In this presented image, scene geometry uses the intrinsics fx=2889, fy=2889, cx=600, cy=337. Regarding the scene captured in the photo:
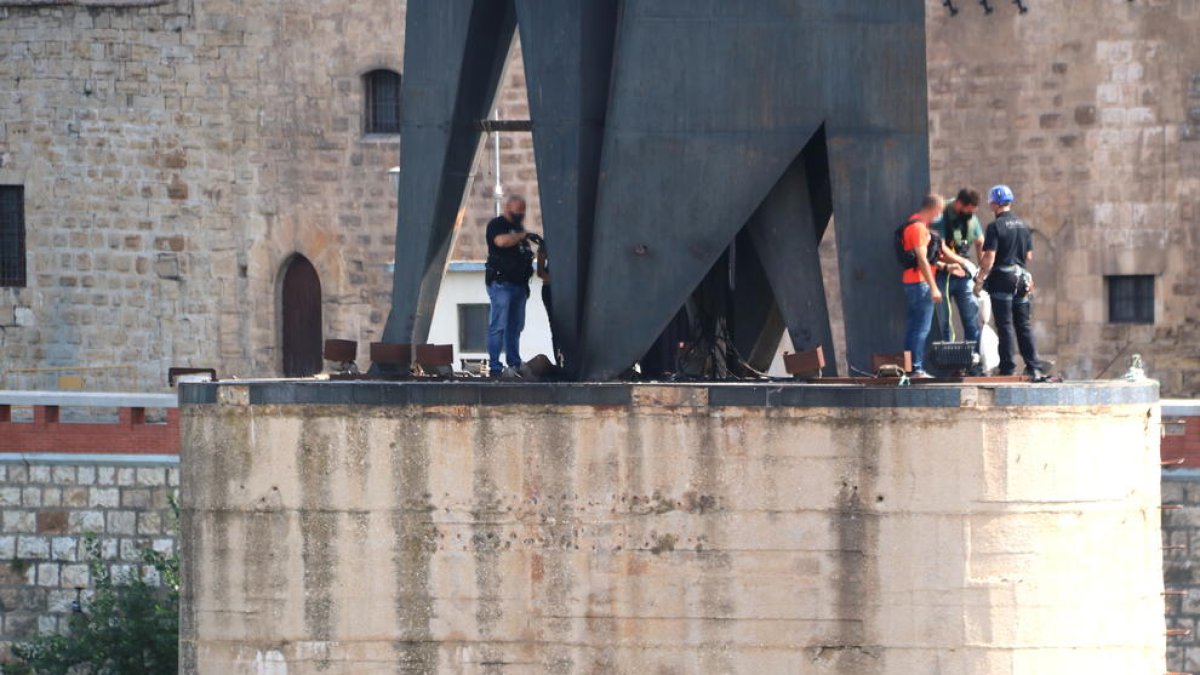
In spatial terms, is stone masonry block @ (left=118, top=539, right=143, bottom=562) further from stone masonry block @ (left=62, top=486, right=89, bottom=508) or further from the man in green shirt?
the man in green shirt

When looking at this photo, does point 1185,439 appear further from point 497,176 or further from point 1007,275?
point 497,176

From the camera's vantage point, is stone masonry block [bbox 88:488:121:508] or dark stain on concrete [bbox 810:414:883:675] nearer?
dark stain on concrete [bbox 810:414:883:675]

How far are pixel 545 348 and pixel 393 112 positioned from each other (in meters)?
6.42

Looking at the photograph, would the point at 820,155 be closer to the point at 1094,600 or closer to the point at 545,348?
the point at 1094,600

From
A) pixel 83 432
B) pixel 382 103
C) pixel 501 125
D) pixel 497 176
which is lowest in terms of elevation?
pixel 83 432

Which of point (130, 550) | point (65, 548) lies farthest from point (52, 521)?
point (130, 550)

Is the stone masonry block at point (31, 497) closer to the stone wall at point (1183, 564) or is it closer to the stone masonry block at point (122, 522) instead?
the stone masonry block at point (122, 522)

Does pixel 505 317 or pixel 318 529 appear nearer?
pixel 318 529

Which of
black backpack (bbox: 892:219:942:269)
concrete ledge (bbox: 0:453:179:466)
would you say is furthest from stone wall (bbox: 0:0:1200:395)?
black backpack (bbox: 892:219:942:269)

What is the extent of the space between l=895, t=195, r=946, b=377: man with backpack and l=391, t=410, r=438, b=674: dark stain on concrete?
8.26 feet

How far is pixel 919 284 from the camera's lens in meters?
14.9

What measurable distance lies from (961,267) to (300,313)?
1871 centimetres

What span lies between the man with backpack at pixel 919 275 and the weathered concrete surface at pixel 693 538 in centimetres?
94

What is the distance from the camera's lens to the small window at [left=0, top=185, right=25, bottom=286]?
3409cm
